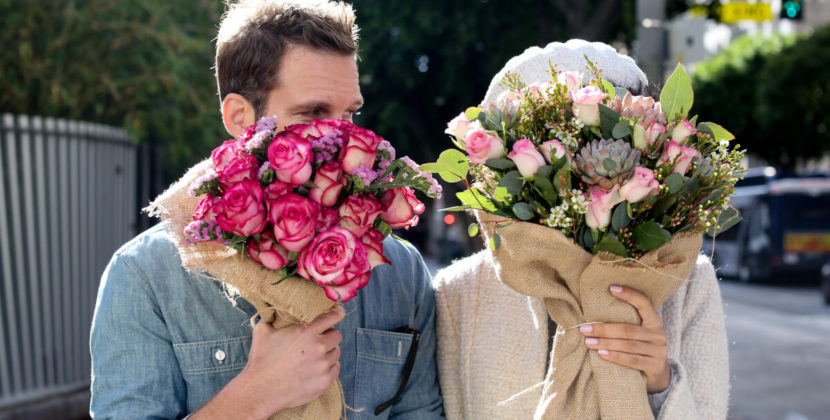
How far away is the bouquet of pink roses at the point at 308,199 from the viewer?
1.78 meters

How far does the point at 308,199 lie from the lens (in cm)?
183

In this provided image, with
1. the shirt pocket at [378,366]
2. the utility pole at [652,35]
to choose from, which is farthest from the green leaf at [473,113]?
the utility pole at [652,35]

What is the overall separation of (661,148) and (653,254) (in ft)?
0.83

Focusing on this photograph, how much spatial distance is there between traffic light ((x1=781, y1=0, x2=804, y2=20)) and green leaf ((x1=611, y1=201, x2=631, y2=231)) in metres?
10.7

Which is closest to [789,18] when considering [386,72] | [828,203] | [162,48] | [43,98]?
[386,72]

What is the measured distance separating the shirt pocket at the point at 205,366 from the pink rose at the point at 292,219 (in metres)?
0.53

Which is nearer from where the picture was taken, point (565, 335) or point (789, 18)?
point (565, 335)

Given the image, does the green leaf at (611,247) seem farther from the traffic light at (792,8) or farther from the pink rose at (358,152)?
the traffic light at (792,8)

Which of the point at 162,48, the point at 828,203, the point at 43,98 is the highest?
the point at 162,48

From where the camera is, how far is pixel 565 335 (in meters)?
2.13

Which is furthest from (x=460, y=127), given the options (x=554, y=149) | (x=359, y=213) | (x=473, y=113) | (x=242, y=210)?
(x=242, y=210)

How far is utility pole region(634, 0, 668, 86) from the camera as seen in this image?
303 inches

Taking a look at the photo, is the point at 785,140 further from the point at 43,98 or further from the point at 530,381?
the point at 530,381

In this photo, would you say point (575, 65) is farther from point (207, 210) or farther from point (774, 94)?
point (774, 94)
